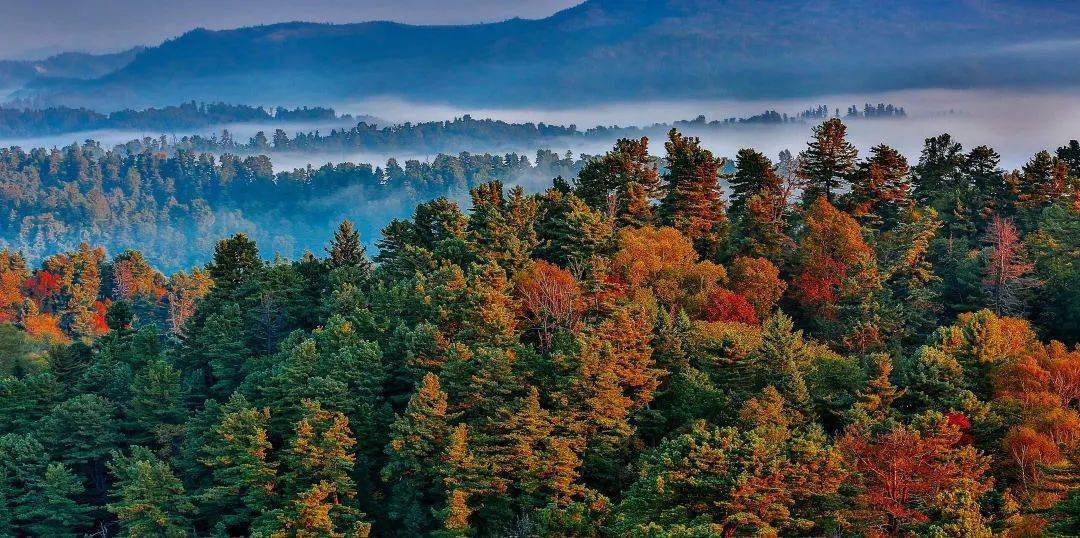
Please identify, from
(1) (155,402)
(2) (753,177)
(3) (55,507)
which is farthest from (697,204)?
(3) (55,507)

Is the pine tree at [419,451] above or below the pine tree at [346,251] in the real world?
below

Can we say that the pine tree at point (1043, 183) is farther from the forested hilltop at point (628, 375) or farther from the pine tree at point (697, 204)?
the pine tree at point (697, 204)

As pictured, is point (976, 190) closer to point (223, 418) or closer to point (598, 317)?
point (598, 317)

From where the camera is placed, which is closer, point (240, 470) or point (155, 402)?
point (240, 470)

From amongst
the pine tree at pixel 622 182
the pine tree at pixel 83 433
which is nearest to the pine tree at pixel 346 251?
the pine tree at pixel 622 182

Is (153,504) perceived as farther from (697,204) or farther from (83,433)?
(697,204)

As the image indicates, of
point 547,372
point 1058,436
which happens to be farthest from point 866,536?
point 547,372
